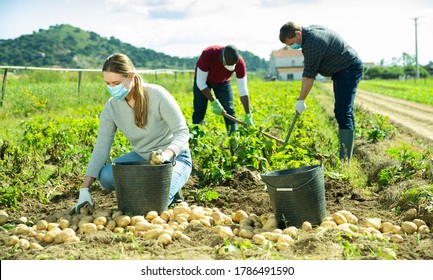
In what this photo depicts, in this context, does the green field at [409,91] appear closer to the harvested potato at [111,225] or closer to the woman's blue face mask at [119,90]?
the woman's blue face mask at [119,90]

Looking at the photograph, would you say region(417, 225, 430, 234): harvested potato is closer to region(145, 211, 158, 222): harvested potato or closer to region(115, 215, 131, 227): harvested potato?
region(145, 211, 158, 222): harvested potato

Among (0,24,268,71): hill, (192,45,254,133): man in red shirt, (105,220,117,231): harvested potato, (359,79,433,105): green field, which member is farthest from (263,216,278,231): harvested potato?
(0,24,268,71): hill

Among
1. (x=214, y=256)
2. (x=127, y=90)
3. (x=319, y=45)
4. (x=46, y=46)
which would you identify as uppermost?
(x=46, y=46)

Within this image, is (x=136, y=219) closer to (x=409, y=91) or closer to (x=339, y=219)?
(x=339, y=219)

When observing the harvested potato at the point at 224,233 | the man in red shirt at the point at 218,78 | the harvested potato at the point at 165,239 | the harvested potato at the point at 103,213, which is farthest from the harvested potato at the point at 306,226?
the man in red shirt at the point at 218,78

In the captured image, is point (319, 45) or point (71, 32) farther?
point (71, 32)

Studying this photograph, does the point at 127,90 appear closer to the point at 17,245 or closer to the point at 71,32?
the point at 17,245

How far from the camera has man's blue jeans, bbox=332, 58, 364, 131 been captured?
→ 222 inches

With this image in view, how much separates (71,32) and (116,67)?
58.6 meters

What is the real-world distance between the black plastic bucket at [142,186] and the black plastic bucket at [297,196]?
2.43ft

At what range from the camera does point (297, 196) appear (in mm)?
3545

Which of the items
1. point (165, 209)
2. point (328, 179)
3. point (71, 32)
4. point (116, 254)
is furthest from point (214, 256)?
point (71, 32)

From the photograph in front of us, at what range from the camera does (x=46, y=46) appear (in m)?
43.3

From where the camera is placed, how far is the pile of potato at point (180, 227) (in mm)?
3385
